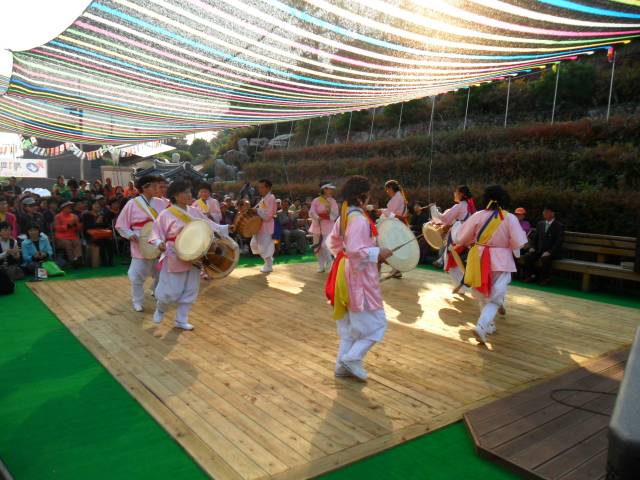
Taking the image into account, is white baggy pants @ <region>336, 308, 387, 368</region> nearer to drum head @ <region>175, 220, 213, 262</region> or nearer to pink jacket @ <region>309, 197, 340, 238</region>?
drum head @ <region>175, 220, 213, 262</region>

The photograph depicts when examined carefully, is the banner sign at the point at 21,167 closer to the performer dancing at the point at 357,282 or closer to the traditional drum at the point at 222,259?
the traditional drum at the point at 222,259

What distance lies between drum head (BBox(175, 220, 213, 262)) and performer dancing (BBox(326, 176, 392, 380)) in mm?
1461

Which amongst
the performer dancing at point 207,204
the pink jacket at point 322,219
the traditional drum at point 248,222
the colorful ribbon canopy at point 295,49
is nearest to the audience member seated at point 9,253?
the colorful ribbon canopy at point 295,49

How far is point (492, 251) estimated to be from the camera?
429 centimetres

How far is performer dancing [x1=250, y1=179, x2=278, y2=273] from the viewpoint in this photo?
7207 millimetres

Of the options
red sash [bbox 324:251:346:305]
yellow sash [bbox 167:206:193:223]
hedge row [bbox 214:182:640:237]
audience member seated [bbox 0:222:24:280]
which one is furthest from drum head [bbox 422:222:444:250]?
audience member seated [bbox 0:222:24:280]

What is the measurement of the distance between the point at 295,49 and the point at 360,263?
268cm

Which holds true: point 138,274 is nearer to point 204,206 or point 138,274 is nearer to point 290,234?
point 204,206

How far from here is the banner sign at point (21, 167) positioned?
20.4m

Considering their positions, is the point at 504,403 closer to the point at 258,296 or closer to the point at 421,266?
the point at 258,296

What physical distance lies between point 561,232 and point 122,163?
56.6 ft

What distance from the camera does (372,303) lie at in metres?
3.16

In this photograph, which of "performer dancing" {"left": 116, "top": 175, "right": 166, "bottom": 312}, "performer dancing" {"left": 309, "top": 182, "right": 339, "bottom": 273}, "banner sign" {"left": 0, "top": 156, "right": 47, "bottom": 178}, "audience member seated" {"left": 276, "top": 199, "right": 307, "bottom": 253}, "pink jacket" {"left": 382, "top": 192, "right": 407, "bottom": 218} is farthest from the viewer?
"banner sign" {"left": 0, "top": 156, "right": 47, "bottom": 178}

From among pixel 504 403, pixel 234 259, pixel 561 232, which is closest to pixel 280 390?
pixel 504 403
